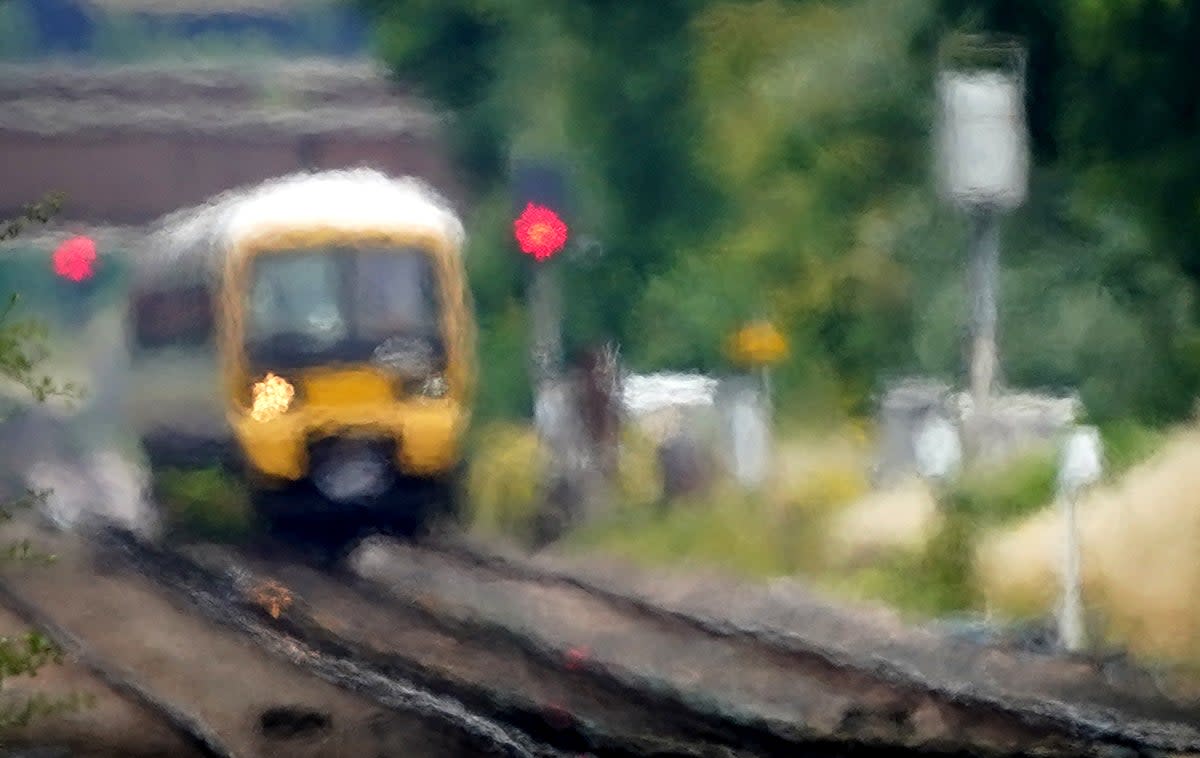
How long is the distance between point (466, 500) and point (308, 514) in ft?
7.14

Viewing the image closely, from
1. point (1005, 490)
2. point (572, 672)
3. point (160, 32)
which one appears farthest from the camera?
point (160, 32)

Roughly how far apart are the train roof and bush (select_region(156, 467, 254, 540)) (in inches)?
68.6

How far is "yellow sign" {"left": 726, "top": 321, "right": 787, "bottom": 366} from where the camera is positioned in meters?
16.4

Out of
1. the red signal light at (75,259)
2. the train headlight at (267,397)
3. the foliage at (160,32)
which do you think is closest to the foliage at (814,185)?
the train headlight at (267,397)

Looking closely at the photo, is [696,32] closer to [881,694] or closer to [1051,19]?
[1051,19]

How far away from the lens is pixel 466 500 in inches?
691

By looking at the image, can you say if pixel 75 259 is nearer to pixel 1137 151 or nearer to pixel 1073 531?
pixel 1137 151

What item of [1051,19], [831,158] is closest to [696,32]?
[831,158]

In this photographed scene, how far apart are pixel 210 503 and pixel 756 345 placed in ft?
15.4

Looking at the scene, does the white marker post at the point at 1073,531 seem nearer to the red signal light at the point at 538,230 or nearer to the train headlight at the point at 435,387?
the red signal light at the point at 538,230

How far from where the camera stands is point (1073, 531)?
1106 cm

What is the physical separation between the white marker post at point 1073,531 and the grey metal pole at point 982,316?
1.67 metres

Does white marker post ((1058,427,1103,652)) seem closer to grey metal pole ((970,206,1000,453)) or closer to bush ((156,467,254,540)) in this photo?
grey metal pole ((970,206,1000,453))

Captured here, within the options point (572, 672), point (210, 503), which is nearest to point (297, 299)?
point (210, 503)
